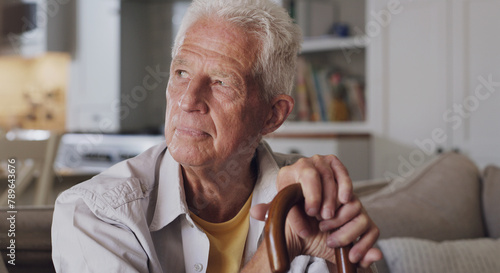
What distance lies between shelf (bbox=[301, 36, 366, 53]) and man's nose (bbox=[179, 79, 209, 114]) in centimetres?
253

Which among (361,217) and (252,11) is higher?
(252,11)

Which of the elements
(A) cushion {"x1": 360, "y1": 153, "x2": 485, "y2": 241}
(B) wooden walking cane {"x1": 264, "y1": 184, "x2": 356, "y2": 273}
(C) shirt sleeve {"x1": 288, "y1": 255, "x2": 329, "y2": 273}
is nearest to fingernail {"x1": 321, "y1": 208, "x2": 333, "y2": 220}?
(B) wooden walking cane {"x1": 264, "y1": 184, "x2": 356, "y2": 273}

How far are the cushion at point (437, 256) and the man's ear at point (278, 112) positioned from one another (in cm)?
39

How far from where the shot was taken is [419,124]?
3.02 metres

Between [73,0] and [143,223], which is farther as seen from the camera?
[73,0]

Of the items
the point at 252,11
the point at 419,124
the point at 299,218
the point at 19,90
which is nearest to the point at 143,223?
the point at 299,218

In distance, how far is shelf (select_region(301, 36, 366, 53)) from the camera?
3.29m

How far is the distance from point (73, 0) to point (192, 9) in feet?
15.1

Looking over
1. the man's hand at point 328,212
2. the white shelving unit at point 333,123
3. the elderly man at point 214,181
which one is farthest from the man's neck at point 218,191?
the white shelving unit at point 333,123

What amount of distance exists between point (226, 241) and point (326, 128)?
248 cm

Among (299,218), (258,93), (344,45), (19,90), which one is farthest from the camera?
(19,90)

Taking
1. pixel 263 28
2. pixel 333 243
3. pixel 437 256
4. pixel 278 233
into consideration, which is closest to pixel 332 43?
pixel 437 256

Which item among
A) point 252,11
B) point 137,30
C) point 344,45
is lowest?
point 252,11

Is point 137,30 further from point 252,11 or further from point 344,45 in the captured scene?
point 252,11
